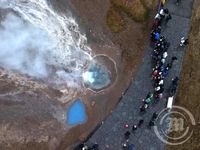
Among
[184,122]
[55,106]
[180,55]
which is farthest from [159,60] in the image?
[55,106]

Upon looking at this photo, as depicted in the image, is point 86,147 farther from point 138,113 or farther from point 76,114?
point 138,113

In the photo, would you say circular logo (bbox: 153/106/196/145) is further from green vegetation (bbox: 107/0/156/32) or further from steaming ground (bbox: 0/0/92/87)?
green vegetation (bbox: 107/0/156/32)

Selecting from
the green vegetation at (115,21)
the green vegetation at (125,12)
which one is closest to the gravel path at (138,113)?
the green vegetation at (125,12)

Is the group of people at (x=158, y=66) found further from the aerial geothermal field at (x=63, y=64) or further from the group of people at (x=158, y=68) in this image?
the aerial geothermal field at (x=63, y=64)

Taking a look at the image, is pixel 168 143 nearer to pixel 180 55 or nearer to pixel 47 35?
pixel 180 55

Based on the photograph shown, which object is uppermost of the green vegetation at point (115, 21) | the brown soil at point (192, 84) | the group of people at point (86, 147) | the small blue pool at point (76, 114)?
the green vegetation at point (115, 21)
